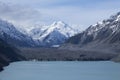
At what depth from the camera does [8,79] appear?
121125mm

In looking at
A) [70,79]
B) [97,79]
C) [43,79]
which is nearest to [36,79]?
[43,79]

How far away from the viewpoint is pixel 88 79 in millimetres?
127938

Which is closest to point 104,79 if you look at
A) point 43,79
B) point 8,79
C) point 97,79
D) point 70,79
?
point 97,79

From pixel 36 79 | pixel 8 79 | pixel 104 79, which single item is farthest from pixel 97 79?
pixel 8 79

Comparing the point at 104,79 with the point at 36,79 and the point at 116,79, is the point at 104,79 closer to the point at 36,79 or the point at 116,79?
the point at 116,79

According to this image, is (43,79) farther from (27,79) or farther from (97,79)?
(97,79)

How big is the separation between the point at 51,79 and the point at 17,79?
1019 cm

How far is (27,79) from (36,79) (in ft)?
11.6

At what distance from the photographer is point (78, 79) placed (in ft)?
415

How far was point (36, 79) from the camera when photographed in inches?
4875

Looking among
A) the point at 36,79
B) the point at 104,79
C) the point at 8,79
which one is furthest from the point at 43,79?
the point at 104,79

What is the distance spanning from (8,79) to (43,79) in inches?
391

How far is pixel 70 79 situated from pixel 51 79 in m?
5.39

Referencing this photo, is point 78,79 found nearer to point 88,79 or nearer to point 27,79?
point 88,79
